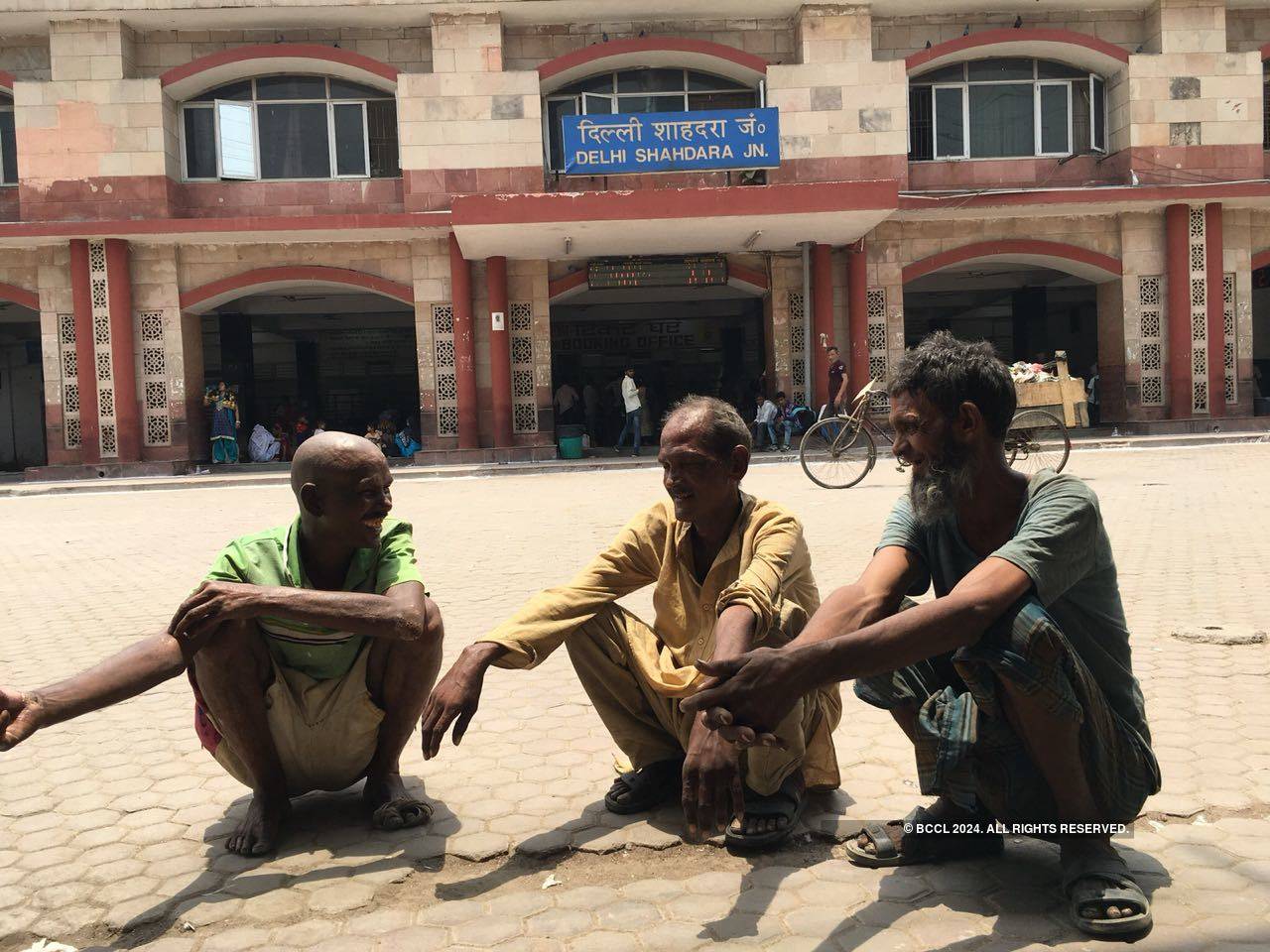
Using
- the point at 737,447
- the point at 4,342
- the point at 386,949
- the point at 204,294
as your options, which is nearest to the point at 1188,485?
the point at 737,447

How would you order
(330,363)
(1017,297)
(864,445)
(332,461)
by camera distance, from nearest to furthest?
(332,461), (864,445), (1017,297), (330,363)

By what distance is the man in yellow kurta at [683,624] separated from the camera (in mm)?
2617

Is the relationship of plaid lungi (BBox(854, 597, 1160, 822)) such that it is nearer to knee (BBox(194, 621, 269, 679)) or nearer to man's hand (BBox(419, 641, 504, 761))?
man's hand (BBox(419, 641, 504, 761))

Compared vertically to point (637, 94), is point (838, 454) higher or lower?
lower

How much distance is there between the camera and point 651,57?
18.8 metres

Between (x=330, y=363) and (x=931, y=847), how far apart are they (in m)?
24.5

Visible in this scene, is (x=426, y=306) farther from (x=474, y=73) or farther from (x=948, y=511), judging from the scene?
(x=948, y=511)

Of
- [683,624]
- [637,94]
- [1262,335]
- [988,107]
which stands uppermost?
[637,94]

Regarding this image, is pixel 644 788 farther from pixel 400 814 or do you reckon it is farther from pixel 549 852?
pixel 400 814

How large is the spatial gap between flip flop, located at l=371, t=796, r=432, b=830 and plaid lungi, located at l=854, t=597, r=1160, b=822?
51.6 inches

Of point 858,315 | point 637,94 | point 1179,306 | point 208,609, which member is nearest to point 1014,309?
point 1179,306

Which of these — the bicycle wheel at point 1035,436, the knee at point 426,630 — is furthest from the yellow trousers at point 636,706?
the bicycle wheel at point 1035,436

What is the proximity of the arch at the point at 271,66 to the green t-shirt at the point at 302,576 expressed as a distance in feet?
56.6

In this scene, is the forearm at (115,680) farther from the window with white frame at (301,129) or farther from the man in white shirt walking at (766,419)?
the window with white frame at (301,129)
